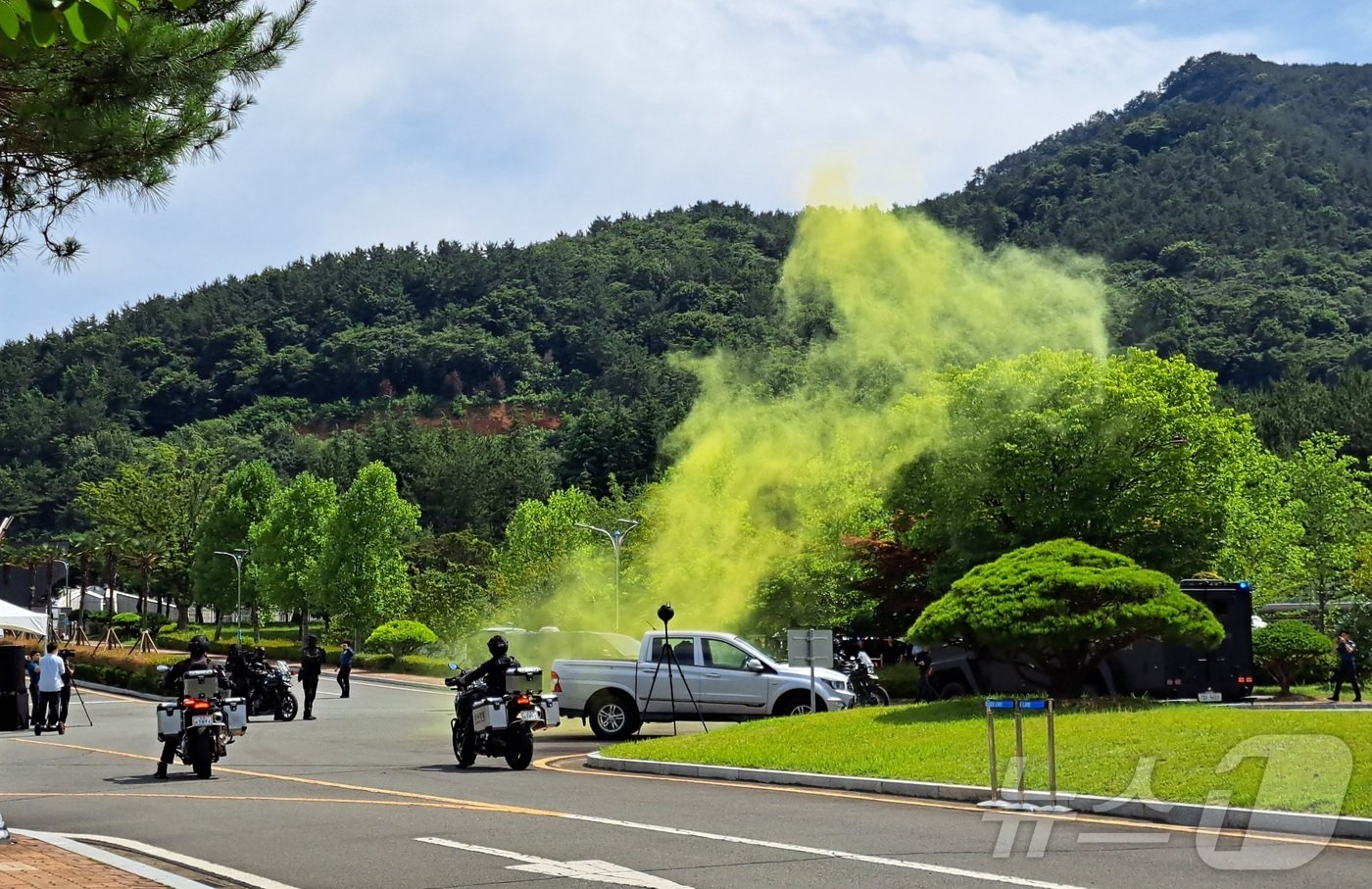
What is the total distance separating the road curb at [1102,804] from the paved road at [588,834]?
0.47 meters

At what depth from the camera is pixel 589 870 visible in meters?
10.1

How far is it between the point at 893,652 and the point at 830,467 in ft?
20.0

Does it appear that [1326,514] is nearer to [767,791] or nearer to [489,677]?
[489,677]

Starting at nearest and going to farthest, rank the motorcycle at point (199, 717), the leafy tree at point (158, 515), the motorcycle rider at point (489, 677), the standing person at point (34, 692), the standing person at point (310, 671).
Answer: the motorcycle at point (199, 717), the motorcycle rider at point (489, 677), the standing person at point (34, 692), the standing person at point (310, 671), the leafy tree at point (158, 515)

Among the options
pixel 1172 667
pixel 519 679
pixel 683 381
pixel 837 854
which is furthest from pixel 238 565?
pixel 837 854

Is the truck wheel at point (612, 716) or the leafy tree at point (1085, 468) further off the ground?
the leafy tree at point (1085, 468)

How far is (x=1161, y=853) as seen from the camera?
10883 mm

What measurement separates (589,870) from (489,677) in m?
8.98

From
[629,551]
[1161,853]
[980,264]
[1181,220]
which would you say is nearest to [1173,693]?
[1161,853]

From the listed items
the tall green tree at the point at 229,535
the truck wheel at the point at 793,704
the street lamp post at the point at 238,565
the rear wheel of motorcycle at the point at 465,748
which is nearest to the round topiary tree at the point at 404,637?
the street lamp post at the point at 238,565

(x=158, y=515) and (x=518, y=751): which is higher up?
(x=158, y=515)

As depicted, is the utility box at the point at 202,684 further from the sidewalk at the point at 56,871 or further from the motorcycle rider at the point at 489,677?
the sidewalk at the point at 56,871

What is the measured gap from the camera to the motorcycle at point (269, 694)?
107 feet

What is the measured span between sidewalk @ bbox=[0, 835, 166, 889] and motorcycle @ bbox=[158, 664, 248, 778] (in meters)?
6.48
